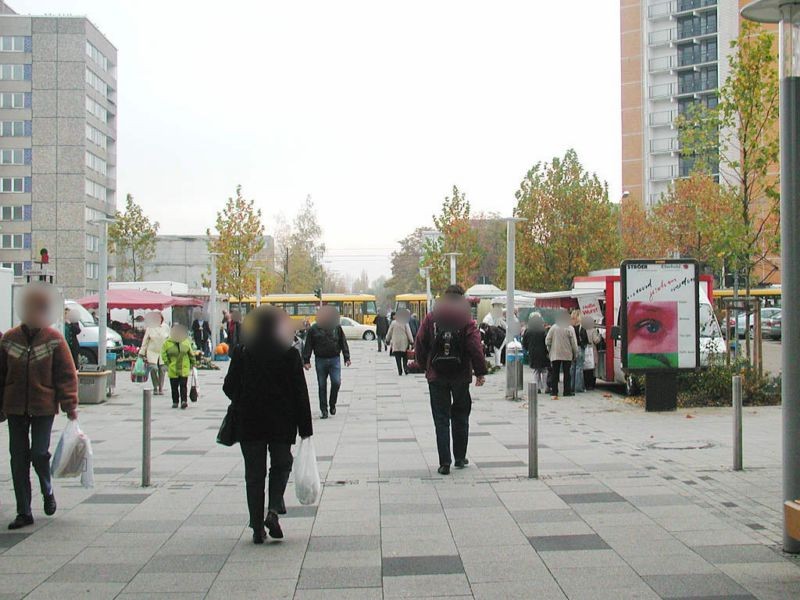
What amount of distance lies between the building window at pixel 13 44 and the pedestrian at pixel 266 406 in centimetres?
8136

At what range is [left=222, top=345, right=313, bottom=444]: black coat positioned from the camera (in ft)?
20.9

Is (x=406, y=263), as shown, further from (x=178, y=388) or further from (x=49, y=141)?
(x=178, y=388)

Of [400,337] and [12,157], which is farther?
[12,157]

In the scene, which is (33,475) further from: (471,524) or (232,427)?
(471,524)

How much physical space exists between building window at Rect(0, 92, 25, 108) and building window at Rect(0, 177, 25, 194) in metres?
6.35

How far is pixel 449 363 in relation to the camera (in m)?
9.02

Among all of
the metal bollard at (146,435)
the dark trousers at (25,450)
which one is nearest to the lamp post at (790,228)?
the dark trousers at (25,450)

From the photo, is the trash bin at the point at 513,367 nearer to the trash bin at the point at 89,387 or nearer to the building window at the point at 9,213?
the trash bin at the point at 89,387

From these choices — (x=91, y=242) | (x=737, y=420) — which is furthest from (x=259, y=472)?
(x=91, y=242)

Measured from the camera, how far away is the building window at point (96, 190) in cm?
8222

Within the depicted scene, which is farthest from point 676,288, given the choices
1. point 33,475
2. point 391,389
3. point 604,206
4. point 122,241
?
point 122,241

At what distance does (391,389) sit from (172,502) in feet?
44.1

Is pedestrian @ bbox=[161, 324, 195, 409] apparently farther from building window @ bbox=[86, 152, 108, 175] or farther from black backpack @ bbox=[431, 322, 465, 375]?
building window @ bbox=[86, 152, 108, 175]

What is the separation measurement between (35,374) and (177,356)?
9.71 meters
